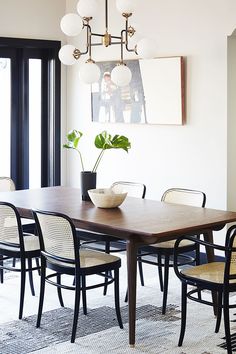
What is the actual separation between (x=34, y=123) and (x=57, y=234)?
3.18 meters

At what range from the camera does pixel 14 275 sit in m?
5.82

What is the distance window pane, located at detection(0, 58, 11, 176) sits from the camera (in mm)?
6977

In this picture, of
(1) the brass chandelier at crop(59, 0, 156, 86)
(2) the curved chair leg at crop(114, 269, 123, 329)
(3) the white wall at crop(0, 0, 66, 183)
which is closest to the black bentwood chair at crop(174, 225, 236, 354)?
(2) the curved chair leg at crop(114, 269, 123, 329)

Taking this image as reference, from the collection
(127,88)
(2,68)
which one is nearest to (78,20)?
(127,88)

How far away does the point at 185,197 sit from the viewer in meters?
5.28

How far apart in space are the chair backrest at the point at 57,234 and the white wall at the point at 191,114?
2.01 m

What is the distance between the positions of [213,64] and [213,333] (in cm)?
245

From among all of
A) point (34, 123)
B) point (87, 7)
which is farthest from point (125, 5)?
point (34, 123)

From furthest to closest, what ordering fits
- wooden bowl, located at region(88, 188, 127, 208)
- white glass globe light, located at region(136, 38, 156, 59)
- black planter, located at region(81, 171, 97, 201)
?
black planter, located at region(81, 171, 97, 201) < white glass globe light, located at region(136, 38, 156, 59) < wooden bowl, located at region(88, 188, 127, 208)

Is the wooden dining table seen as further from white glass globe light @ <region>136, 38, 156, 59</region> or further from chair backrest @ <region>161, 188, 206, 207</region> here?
white glass globe light @ <region>136, 38, 156, 59</region>

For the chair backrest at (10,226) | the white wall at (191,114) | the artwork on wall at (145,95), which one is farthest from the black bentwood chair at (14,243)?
Answer: the artwork on wall at (145,95)

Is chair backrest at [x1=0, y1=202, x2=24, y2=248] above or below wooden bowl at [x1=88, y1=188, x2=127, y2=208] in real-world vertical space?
below

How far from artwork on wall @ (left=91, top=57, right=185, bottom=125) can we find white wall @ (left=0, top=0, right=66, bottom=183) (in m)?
0.66

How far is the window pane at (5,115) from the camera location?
22.9 ft
